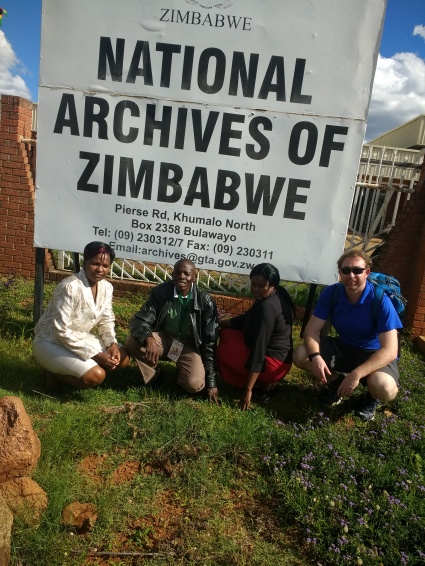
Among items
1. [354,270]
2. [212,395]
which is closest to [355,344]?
[354,270]

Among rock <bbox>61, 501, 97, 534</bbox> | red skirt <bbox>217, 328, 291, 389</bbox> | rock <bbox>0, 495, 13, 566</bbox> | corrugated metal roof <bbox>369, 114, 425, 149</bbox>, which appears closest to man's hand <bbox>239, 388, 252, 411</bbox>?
red skirt <bbox>217, 328, 291, 389</bbox>

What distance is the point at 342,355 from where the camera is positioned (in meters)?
3.50

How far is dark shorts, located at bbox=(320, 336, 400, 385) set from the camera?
3426mm

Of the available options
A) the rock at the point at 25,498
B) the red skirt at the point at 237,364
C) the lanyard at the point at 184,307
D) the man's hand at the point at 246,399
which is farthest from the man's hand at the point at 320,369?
the rock at the point at 25,498

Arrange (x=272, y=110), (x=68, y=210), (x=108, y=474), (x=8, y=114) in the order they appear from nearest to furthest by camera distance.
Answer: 1. (x=108, y=474)
2. (x=272, y=110)
3. (x=68, y=210)
4. (x=8, y=114)

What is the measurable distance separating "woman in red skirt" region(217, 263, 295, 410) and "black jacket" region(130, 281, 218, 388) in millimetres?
154

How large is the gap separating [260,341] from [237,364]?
1.09 ft

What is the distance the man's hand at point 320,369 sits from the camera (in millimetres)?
3236

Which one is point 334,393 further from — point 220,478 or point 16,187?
point 16,187

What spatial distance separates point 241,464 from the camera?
9.02ft

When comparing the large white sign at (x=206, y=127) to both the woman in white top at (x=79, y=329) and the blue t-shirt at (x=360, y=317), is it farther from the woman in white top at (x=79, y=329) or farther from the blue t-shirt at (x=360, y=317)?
the woman in white top at (x=79, y=329)

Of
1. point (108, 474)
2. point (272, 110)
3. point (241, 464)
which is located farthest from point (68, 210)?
point (241, 464)

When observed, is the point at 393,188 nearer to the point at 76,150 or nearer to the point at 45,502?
the point at 76,150

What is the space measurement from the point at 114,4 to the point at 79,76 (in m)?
0.63
